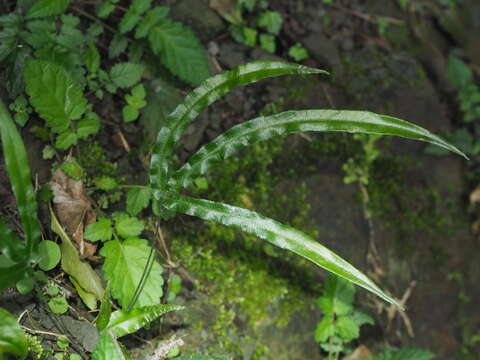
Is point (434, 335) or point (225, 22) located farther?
point (434, 335)

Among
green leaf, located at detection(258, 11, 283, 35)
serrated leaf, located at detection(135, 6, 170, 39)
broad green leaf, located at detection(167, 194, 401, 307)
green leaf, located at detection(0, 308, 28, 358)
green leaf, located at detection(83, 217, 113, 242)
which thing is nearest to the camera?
green leaf, located at detection(0, 308, 28, 358)

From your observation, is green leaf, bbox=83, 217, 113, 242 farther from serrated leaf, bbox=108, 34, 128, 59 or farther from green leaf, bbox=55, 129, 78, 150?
serrated leaf, bbox=108, 34, 128, 59

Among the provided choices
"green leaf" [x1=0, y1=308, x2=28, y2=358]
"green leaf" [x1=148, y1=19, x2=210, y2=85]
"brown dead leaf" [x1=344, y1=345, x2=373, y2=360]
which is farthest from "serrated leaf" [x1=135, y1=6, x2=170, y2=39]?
"brown dead leaf" [x1=344, y1=345, x2=373, y2=360]

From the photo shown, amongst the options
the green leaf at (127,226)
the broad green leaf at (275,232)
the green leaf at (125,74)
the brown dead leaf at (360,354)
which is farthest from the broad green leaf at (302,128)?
the brown dead leaf at (360,354)

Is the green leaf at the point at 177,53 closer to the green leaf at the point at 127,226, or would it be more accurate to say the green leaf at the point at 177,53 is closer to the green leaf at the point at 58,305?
the green leaf at the point at 127,226

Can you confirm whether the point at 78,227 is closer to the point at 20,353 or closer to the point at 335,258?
the point at 20,353

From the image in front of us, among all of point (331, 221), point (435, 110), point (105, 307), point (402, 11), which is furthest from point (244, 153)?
point (402, 11)
